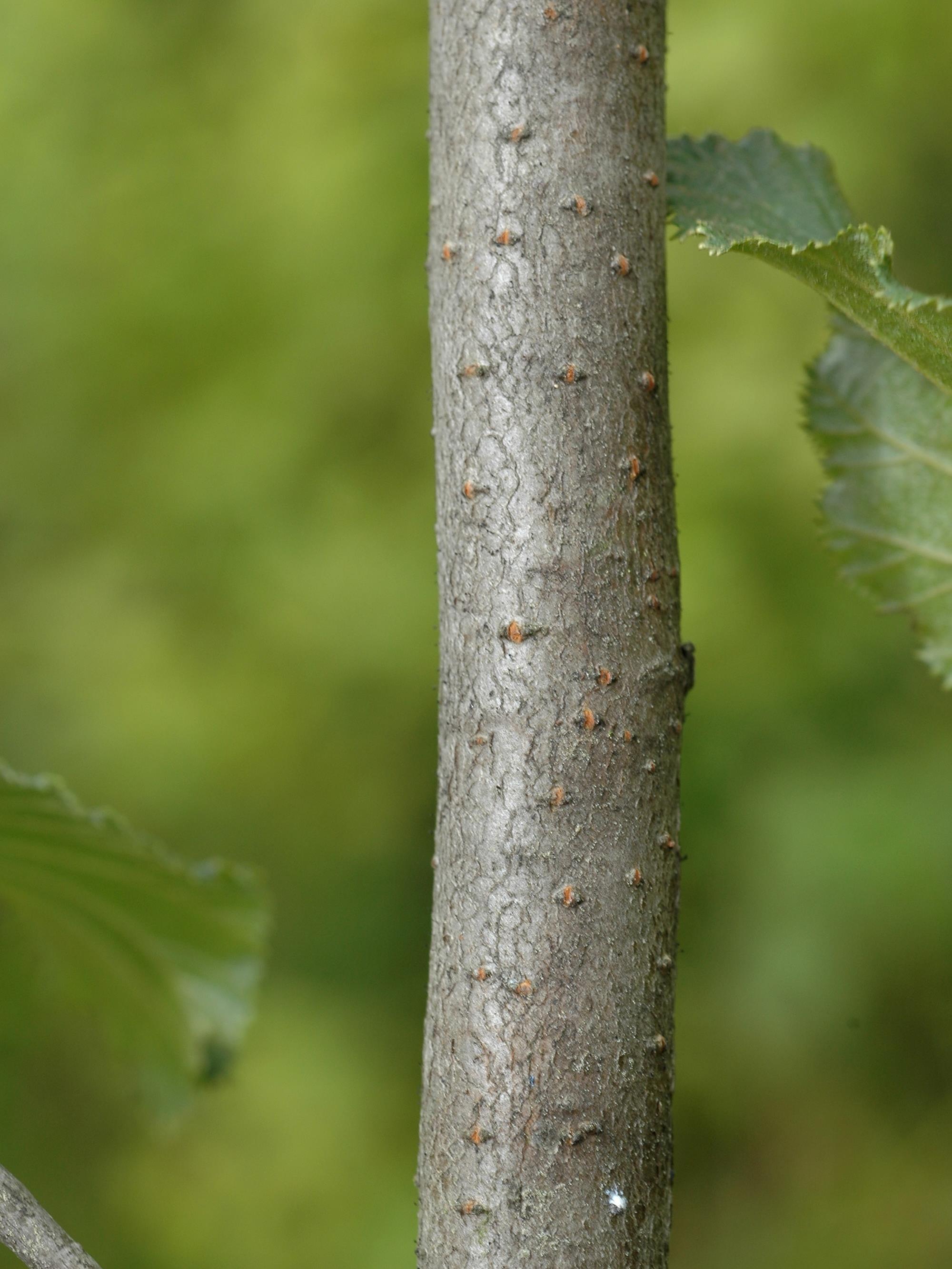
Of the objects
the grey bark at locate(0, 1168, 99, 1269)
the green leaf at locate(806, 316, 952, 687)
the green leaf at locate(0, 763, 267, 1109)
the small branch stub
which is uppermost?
the green leaf at locate(806, 316, 952, 687)

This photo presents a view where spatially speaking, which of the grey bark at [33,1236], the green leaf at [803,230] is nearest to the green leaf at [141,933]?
the grey bark at [33,1236]

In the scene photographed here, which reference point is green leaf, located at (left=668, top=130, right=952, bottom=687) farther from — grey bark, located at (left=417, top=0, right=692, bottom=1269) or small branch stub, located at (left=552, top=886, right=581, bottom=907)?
small branch stub, located at (left=552, top=886, right=581, bottom=907)

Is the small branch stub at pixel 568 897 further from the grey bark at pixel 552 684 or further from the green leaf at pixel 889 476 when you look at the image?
the green leaf at pixel 889 476

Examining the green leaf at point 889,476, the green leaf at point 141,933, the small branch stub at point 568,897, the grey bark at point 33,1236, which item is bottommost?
the grey bark at point 33,1236

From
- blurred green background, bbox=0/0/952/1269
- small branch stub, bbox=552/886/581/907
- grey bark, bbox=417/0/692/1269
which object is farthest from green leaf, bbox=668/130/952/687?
blurred green background, bbox=0/0/952/1269

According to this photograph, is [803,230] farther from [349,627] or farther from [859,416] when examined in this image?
[349,627]

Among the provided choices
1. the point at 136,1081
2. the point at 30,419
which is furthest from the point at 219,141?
the point at 136,1081
